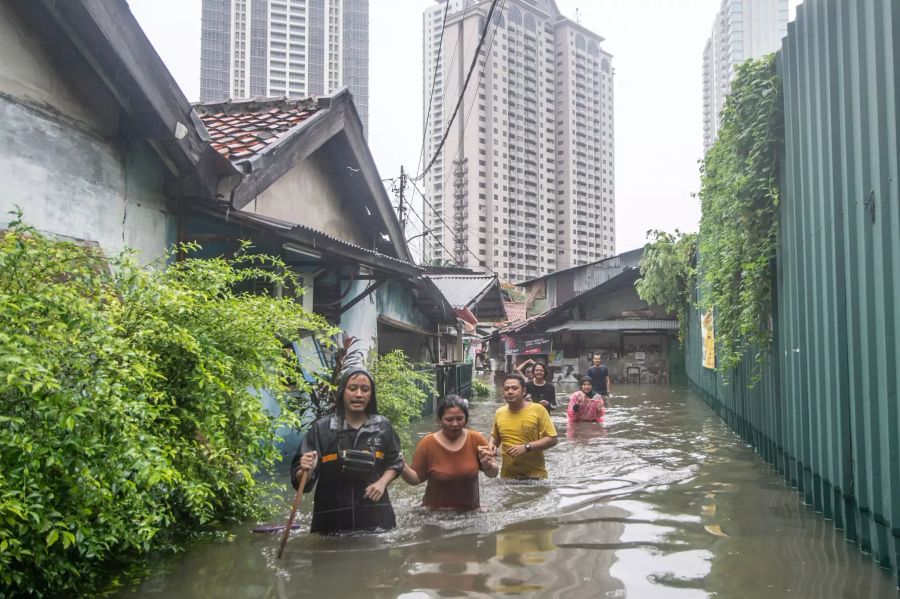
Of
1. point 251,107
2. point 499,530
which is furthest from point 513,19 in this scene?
point 499,530

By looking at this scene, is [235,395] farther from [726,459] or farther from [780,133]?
[726,459]

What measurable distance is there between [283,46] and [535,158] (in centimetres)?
4079

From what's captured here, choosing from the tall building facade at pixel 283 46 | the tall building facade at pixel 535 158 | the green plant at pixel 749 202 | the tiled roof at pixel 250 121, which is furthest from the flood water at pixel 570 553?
the tall building facade at pixel 535 158

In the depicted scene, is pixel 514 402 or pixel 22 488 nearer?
pixel 22 488

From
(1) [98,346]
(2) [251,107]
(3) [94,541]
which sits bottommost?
(3) [94,541]

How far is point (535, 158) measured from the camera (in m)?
89.6

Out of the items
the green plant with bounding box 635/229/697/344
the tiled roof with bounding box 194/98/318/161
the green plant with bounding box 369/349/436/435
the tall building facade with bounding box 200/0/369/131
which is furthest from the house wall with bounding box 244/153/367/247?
the tall building facade with bounding box 200/0/369/131

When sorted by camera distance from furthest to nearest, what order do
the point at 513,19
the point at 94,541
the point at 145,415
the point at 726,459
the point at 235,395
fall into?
the point at 513,19, the point at 726,459, the point at 235,395, the point at 145,415, the point at 94,541

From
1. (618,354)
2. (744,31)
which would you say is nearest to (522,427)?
(618,354)

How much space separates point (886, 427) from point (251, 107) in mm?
10343

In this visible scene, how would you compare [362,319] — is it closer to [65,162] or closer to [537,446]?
[537,446]

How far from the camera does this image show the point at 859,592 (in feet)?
14.8

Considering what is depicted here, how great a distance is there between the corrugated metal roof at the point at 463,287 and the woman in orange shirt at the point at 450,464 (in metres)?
15.7

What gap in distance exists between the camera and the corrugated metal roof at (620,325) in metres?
29.5
